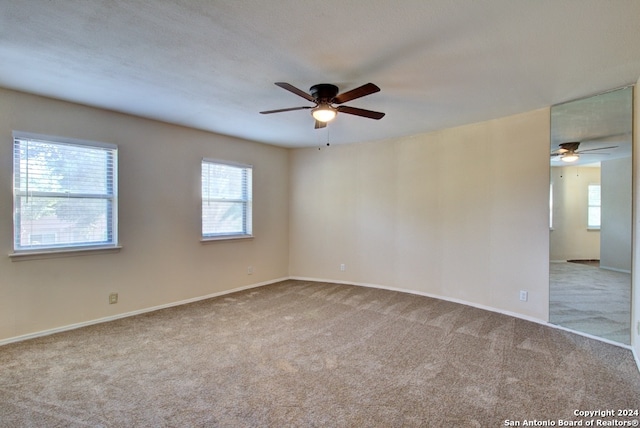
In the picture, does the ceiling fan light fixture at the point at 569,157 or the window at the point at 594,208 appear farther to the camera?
the ceiling fan light fixture at the point at 569,157

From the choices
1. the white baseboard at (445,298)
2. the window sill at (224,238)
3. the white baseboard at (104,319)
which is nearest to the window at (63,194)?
the white baseboard at (104,319)

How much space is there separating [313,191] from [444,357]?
143 inches

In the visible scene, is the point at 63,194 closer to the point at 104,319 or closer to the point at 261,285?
the point at 104,319

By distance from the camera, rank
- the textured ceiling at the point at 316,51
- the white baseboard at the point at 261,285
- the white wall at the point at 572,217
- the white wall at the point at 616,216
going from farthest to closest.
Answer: the white wall at the point at 572,217
the white baseboard at the point at 261,285
the white wall at the point at 616,216
the textured ceiling at the point at 316,51

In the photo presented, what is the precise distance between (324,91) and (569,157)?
281cm

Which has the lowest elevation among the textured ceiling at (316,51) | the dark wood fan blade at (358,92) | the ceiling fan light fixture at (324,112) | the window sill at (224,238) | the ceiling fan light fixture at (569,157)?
the window sill at (224,238)

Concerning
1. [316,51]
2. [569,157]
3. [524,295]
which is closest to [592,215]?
[569,157]

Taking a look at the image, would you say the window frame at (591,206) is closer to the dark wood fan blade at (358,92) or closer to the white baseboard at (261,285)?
the white baseboard at (261,285)

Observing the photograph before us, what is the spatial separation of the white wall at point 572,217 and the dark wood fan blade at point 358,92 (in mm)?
2535

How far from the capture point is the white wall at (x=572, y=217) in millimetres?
3297

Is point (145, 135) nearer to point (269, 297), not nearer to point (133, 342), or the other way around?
point (133, 342)

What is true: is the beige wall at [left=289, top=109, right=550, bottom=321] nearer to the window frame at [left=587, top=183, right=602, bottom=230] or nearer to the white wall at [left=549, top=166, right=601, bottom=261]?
the white wall at [left=549, top=166, right=601, bottom=261]

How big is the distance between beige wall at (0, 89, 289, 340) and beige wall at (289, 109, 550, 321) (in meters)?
1.08

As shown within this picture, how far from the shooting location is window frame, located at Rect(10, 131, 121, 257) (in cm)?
306
